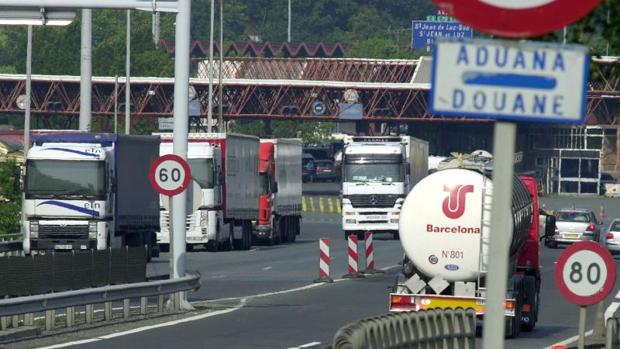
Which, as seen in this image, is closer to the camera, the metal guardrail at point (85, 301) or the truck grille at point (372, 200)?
the metal guardrail at point (85, 301)

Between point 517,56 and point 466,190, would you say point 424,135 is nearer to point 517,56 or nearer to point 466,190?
point 466,190

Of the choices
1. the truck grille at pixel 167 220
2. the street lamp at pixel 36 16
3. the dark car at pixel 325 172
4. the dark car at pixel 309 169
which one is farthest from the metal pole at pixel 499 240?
the dark car at pixel 325 172

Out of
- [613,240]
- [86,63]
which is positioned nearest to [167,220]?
[86,63]

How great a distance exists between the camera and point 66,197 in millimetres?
41844

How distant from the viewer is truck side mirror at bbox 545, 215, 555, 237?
29.8 m

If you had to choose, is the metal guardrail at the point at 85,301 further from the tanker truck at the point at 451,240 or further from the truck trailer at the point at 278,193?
the truck trailer at the point at 278,193

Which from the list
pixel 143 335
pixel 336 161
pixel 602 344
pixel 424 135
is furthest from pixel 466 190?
pixel 424 135

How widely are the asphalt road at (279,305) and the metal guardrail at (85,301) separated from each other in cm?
46

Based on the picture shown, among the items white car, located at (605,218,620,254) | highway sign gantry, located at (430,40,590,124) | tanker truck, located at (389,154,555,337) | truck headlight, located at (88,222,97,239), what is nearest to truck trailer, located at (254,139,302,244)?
white car, located at (605,218,620,254)

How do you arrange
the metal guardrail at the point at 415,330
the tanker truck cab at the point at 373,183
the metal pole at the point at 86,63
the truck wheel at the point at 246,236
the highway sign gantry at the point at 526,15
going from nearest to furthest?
the highway sign gantry at the point at 526,15 < the metal guardrail at the point at 415,330 < the metal pole at the point at 86,63 < the truck wheel at the point at 246,236 < the tanker truck cab at the point at 373,183

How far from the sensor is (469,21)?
5453 mm

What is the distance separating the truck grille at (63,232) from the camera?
42.1 meters

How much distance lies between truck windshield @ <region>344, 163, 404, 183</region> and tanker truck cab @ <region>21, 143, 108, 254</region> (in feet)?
61.9

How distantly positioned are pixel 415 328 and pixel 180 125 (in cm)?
1478
